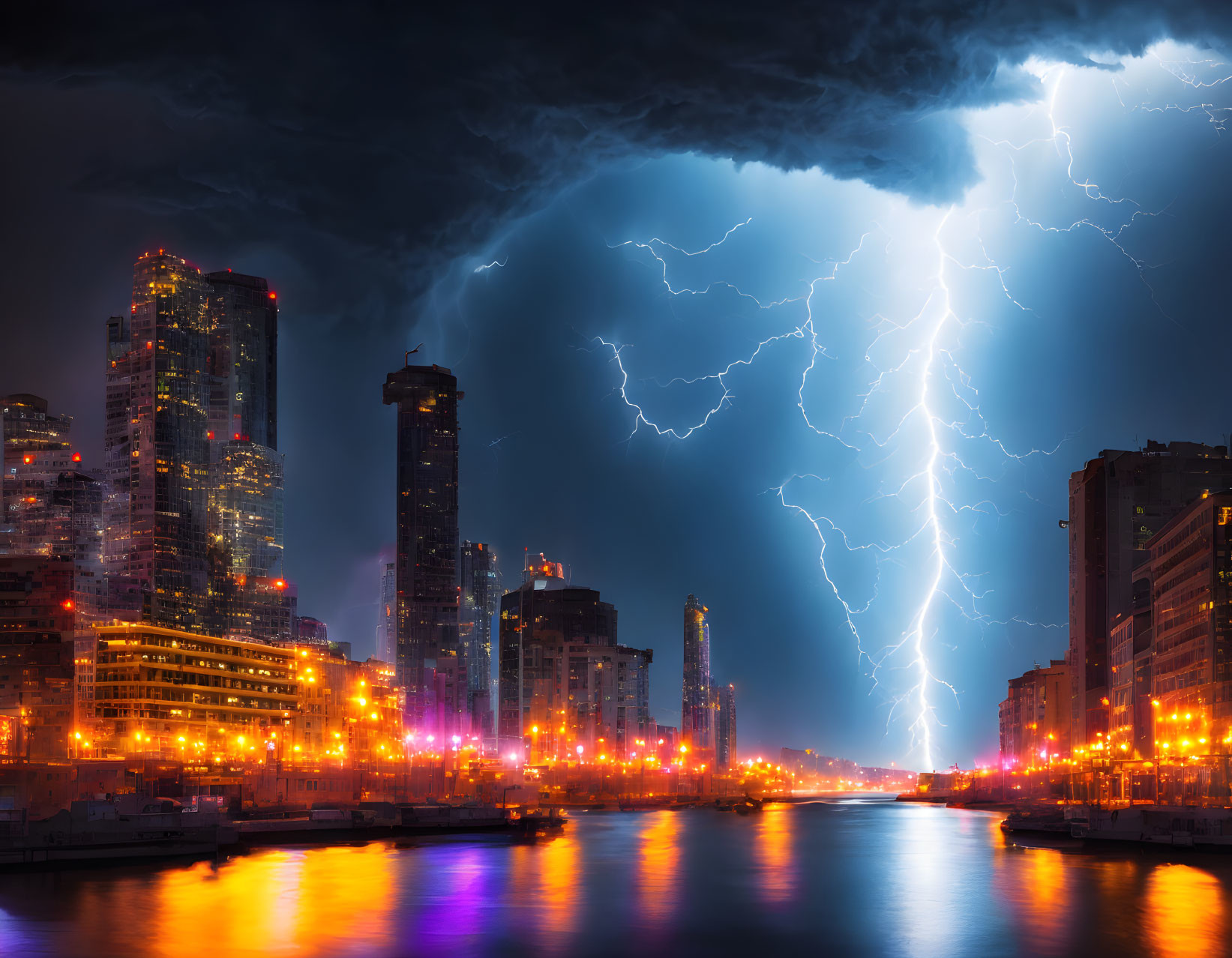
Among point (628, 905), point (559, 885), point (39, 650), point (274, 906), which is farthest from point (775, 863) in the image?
point (39, 650)

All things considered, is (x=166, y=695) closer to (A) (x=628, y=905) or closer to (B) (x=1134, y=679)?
(B) (x=1134, y=679)

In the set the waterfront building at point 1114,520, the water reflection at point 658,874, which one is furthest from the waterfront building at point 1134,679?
the water reflection at point 658,874

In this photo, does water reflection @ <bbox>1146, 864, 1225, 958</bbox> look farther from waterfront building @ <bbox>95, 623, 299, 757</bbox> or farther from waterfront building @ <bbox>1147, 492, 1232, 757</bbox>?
waterfront building @ <bbox>95, 623, 299, 757</bbox>

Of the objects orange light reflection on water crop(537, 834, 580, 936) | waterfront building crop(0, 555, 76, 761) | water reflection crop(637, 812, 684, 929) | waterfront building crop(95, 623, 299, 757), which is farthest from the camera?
waterfront building crop(95, 623, 299, 757)

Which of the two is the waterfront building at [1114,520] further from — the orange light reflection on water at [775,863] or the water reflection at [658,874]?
the water reflection at [658,874]

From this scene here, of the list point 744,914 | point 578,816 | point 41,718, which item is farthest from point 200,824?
point 578,816

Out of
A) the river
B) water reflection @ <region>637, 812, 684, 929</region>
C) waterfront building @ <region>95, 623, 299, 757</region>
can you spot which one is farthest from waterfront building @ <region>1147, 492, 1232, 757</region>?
waterfront building @ <region>95, 623, 299, 757</region>

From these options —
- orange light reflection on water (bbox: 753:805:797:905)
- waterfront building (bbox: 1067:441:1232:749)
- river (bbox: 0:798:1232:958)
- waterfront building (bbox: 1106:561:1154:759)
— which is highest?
waterfront building (bbox: 1067:441:1232:749)
